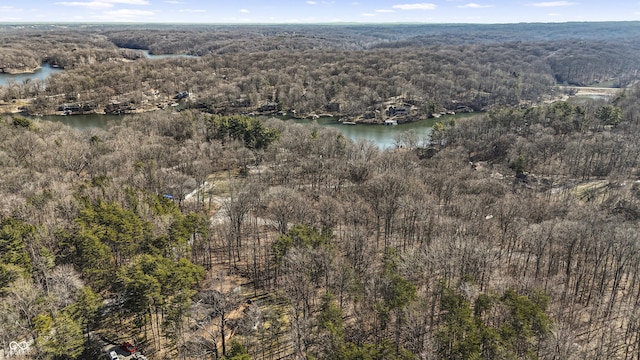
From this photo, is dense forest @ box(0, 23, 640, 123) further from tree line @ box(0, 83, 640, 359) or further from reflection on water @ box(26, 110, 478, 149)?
tree line @ box(0, 83, 640, 359)

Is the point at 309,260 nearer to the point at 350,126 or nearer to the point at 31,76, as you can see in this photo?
the point at 350,126

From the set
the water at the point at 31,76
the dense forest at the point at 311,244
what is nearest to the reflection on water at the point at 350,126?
the dense forest at the point at 311,244

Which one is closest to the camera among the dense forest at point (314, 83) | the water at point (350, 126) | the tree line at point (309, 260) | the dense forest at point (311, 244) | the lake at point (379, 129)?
the tree line at point (309, 260)

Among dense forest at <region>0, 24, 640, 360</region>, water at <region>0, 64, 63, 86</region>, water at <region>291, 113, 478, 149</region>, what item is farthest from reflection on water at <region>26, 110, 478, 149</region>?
water at <region>0, 64, 63, 86</region>

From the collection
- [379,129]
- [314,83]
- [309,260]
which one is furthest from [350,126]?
[309,260]

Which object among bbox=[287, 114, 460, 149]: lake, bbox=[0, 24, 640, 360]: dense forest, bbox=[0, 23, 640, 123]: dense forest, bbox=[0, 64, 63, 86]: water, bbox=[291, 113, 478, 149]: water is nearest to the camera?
bbox=[0, 24, 640, 360]: dense forest

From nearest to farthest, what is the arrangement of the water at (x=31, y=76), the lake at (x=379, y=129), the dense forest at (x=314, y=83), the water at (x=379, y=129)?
the water at (x=379, y=129) → the lake at (x=379, y=129) → the dense forest at (x=314, y=83) → the water at (x=31, y=76)

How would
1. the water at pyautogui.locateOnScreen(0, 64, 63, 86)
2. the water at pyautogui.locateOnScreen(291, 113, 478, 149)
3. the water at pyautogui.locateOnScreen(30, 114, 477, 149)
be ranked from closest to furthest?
the water at pyautogui.locateOnScreen(291, 113, 478, 149) → the water at pyautogui.locateOnScreen(30, 114, 477, 149) → the water at pyautogui.locateOnScreen(0, 64, 63, 86)

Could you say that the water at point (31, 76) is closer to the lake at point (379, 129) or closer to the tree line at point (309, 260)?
the lake at point (379, 129)

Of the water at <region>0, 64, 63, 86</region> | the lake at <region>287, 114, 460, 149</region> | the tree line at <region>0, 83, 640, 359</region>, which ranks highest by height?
the water at <region>0, 64, 63, 86</region>
